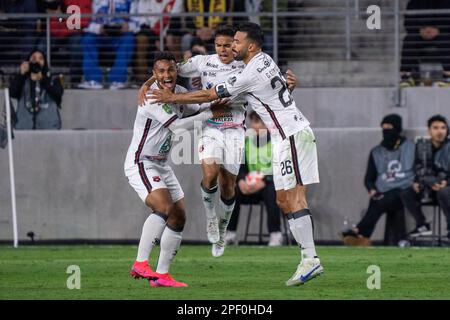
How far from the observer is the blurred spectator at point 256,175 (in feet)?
66.8

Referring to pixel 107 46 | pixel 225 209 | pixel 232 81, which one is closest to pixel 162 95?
pixel 232 81

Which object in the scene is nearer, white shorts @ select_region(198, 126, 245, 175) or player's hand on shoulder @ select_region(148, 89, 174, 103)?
player's hand on shoulder @ select_region(148, 89, 174, 103)

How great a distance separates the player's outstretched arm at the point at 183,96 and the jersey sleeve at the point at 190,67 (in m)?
1.37

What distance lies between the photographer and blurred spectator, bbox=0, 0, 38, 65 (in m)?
22.5

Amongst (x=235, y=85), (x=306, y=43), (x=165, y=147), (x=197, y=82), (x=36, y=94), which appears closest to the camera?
(x=235, y=85)

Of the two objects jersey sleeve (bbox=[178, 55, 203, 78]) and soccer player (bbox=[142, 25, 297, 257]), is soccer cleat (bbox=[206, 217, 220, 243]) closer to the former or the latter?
soccer player (bbox=[142, 25, 297, 257])

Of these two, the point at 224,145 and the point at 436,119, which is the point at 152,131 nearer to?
the point at 224,145

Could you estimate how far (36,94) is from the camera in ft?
72.0

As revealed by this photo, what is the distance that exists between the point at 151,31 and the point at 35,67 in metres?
2.13

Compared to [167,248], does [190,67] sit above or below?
above

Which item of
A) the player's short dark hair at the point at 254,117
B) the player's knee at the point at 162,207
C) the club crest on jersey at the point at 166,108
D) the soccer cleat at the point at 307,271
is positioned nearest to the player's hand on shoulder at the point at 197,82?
the club crest on jersey at the point at 166,108

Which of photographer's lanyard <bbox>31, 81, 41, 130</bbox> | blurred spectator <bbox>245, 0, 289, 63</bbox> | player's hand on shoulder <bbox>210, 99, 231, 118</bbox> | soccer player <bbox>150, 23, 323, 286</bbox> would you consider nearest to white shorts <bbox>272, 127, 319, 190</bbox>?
soccer player <bbox>150, 23, 323, 286</bbox>

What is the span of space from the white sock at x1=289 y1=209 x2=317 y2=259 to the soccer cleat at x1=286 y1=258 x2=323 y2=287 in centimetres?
9
